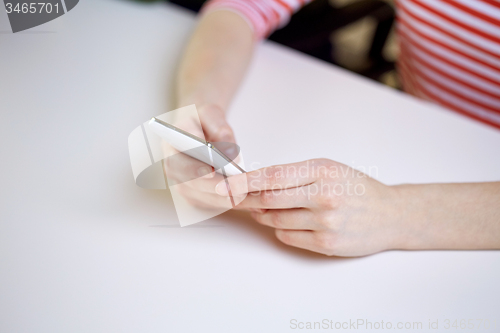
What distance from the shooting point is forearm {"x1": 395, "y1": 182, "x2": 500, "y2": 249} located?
1.64 feet

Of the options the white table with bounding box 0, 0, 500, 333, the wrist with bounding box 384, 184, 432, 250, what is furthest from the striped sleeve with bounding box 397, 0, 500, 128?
the wrist with bounding box 384, 184, 432, 250

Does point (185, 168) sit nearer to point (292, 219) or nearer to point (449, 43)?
point (292, 219)

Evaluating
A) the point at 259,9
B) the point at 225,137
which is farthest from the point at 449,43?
the point at 225,137

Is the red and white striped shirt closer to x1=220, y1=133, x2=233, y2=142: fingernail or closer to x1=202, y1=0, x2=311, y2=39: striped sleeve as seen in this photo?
x1=202, y1=0, x2=311, y2=39: striped sleeve

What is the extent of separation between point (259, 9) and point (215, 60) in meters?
0.16

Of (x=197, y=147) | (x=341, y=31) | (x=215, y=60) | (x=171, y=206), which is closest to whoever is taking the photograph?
(x=197, y=147)

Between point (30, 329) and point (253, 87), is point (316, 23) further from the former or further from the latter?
point (30, 329)

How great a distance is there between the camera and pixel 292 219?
472 millimetres

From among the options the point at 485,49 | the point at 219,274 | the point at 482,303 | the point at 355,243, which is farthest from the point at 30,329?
the point at 485,49

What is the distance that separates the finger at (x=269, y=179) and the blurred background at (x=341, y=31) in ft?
2.39

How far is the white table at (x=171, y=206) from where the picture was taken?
436 millimetres

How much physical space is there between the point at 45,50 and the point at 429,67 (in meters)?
0.67

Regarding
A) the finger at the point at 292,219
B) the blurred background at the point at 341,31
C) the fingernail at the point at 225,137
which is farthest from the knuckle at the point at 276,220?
the blurred background at the point at 341,31

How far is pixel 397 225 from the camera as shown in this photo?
49cm
